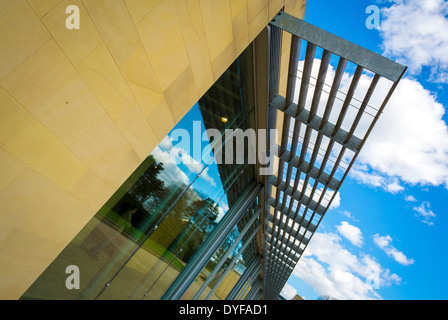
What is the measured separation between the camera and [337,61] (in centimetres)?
756

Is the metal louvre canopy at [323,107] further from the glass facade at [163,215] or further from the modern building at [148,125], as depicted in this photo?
the glass facade at [163,215]

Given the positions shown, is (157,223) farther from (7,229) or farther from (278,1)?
(278,1)

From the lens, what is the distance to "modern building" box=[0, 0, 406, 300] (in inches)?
128

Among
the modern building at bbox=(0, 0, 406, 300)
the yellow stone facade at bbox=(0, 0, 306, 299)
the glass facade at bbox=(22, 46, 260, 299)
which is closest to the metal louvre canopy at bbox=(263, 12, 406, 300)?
the modern building at bbox=(0, 0, 406, 300)

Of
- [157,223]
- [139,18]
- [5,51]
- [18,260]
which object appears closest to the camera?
[5,51]

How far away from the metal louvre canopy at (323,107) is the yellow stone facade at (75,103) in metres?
3.77

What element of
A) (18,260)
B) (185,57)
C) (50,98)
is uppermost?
(185,57)

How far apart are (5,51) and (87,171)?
181cm

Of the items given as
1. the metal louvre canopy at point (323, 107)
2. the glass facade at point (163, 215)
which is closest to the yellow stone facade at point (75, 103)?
the glass facade at point (163, 215)

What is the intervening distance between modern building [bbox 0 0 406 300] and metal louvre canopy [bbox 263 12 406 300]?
51 mm

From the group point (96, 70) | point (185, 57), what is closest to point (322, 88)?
point (185, 57)

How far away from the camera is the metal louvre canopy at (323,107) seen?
287 inches

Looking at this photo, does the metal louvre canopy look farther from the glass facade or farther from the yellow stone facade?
the yellow stone facade

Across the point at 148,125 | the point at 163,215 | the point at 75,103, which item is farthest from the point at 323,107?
the point at 75,103
